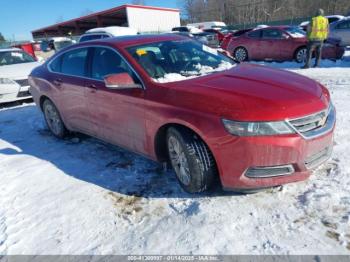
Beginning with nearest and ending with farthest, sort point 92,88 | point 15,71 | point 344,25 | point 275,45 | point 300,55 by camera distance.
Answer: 1. point 92,88
2. point 15,71
3. point 300,55
4. point 275,45
5. point 344,25

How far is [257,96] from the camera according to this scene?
2.93 meters

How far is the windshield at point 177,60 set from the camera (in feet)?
12.0

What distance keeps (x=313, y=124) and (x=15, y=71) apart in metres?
8.19

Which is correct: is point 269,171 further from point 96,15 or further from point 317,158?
point 96,15

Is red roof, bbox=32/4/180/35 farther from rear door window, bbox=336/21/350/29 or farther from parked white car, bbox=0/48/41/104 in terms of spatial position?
parked white car, bbox=0/48/41/104

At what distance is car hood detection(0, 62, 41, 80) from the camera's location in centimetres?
856

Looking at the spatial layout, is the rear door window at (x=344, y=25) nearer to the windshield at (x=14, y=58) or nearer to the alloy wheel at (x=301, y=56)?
the alloy wheel at (x=301, y=56)

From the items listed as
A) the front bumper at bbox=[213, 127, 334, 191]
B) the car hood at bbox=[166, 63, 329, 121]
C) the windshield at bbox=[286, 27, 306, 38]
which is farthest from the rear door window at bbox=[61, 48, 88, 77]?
the windshield at bbox=[286, 27, 306, 38]

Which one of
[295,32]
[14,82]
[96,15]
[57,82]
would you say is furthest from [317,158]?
[96,15]

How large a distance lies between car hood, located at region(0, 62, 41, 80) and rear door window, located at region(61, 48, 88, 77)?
414 centimetres

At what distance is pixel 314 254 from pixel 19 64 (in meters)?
9.58

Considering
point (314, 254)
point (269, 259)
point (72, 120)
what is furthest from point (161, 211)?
point (72, 120)

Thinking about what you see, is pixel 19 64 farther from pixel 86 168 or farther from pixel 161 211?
pixel 161 211

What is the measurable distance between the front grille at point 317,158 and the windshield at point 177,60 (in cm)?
148
